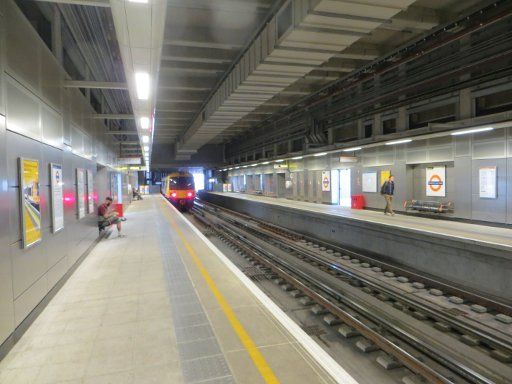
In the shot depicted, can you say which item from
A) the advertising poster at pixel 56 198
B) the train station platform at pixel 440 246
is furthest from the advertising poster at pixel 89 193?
the train station platform at pixel 440 246

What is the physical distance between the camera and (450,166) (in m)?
11.4

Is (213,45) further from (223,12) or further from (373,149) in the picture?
(373,149)

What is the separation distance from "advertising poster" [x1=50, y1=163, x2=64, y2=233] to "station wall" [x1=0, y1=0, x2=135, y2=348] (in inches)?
5.2

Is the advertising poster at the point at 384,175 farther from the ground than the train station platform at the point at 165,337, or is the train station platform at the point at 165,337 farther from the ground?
the advertising poster at the point at 384,175

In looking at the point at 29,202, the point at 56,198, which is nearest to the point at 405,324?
the point at 29,202

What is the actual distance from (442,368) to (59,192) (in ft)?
19.1

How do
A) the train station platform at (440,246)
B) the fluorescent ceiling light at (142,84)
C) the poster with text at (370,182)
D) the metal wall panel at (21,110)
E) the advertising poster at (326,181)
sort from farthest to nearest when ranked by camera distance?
the advertising poster at (326,181)
the poster with text at (370,182)
the train station platform at (440,246)
the fluorescent ceiling light at (142,84)
the metal wall panel at (21,110)

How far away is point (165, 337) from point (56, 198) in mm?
2923

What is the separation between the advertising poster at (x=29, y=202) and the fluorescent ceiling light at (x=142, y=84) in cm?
198

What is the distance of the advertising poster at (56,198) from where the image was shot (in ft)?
16.5

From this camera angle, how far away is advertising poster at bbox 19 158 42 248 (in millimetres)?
3750

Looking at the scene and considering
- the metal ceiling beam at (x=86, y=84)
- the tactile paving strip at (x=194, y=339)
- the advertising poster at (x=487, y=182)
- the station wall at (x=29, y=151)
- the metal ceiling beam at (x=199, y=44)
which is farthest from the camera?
the advertising poster at (x=487, y=182)

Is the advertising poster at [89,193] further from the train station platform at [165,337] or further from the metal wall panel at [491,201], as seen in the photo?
the metal wall panel at [491,201]

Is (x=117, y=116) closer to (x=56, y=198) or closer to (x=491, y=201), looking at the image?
(x=56, y=198)
